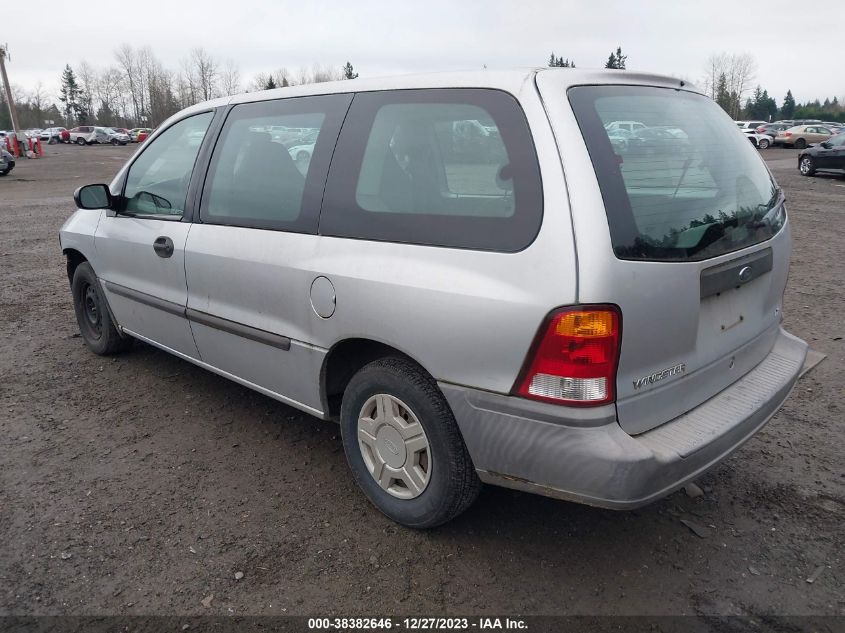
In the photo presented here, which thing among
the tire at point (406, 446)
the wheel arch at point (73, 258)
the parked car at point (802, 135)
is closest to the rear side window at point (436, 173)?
the tire at point (406, 446)

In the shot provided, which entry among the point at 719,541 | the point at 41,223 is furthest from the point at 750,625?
the point at 41,223

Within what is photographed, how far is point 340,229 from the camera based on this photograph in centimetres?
278

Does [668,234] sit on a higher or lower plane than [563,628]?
higher

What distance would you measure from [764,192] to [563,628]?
202cm

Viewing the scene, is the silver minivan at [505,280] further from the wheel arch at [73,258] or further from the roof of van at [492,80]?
the wheel arch at [73,258]

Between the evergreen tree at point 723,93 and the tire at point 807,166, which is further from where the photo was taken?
the evergreen tree at point 723,93

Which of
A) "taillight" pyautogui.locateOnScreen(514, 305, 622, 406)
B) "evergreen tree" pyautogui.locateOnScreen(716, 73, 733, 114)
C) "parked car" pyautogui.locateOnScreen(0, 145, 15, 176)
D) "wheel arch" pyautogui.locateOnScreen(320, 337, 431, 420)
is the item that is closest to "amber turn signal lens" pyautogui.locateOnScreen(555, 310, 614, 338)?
"taillight" pyautogui.locateOnScreen(514, 305, 622, 406)

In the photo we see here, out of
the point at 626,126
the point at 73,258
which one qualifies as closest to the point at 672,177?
the point at 626,126

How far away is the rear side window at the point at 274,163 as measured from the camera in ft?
9.72

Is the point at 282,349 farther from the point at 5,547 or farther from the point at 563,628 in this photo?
the point at 563,628

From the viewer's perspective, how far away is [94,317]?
4.96 meters

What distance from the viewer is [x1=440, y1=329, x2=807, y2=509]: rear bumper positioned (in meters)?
2.14

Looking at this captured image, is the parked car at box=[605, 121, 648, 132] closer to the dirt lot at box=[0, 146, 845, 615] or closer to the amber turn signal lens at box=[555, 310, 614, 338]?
the amber turn signal lens at box=[555, 310, 614, 338]

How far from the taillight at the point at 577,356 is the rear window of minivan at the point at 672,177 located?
244mm
